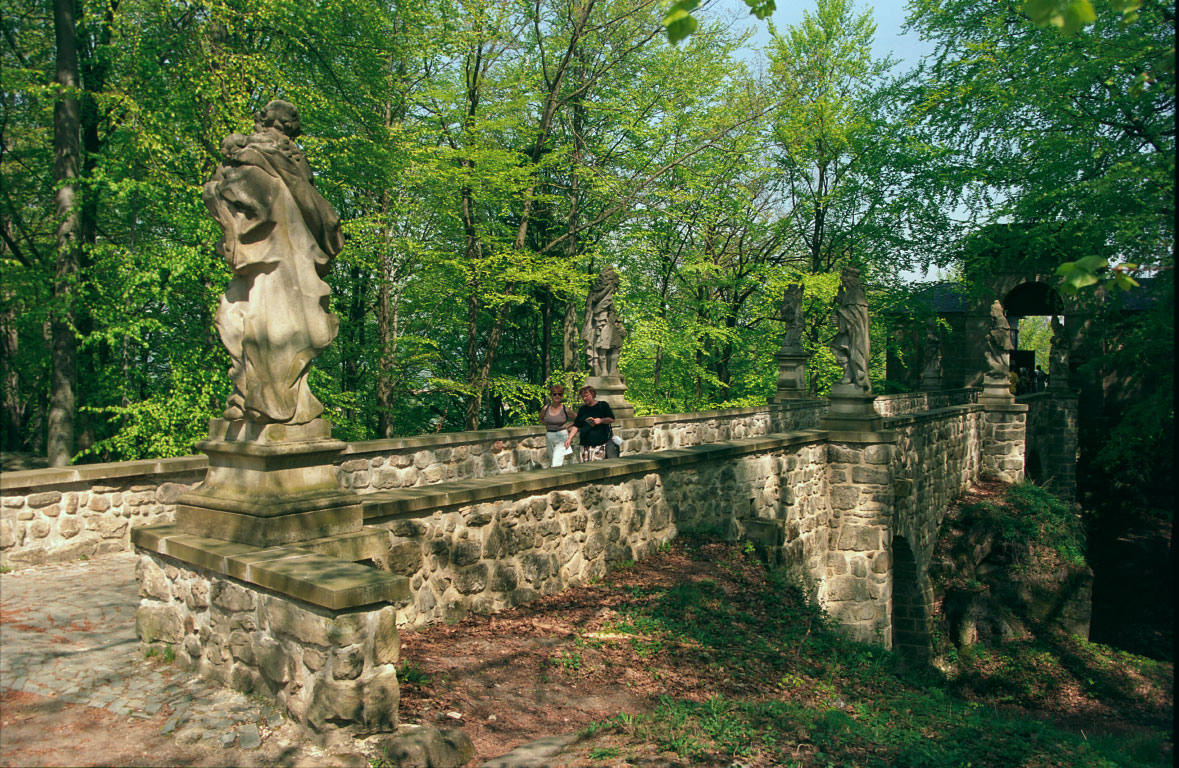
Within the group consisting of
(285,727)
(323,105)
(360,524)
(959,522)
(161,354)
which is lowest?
(959,522)

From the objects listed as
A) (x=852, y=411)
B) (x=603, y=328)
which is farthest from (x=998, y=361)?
(x=603, y=328)

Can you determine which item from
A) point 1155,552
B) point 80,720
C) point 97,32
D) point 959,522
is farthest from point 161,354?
point 1155,552

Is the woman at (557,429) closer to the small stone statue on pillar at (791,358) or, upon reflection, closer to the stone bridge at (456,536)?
the stone bridge at (456,536)

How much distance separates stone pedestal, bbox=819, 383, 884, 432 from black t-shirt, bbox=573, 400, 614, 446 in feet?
14.4

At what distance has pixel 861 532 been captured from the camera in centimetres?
1316

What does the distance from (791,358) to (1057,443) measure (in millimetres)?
→ 11962

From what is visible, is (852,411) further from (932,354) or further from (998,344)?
(932,354)

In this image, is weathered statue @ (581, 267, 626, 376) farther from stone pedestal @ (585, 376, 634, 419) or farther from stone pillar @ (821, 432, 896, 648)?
stone pillar @ (821, 432, 896, 648)

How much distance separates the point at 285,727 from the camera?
405cm

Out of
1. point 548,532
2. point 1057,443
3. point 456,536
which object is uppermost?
point 456,536

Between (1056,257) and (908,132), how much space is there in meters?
5.80

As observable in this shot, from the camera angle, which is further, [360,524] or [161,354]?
[161,354]

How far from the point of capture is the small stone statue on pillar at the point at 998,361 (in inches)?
896

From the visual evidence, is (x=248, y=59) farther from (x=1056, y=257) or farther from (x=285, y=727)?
(x=1056, y=257)
